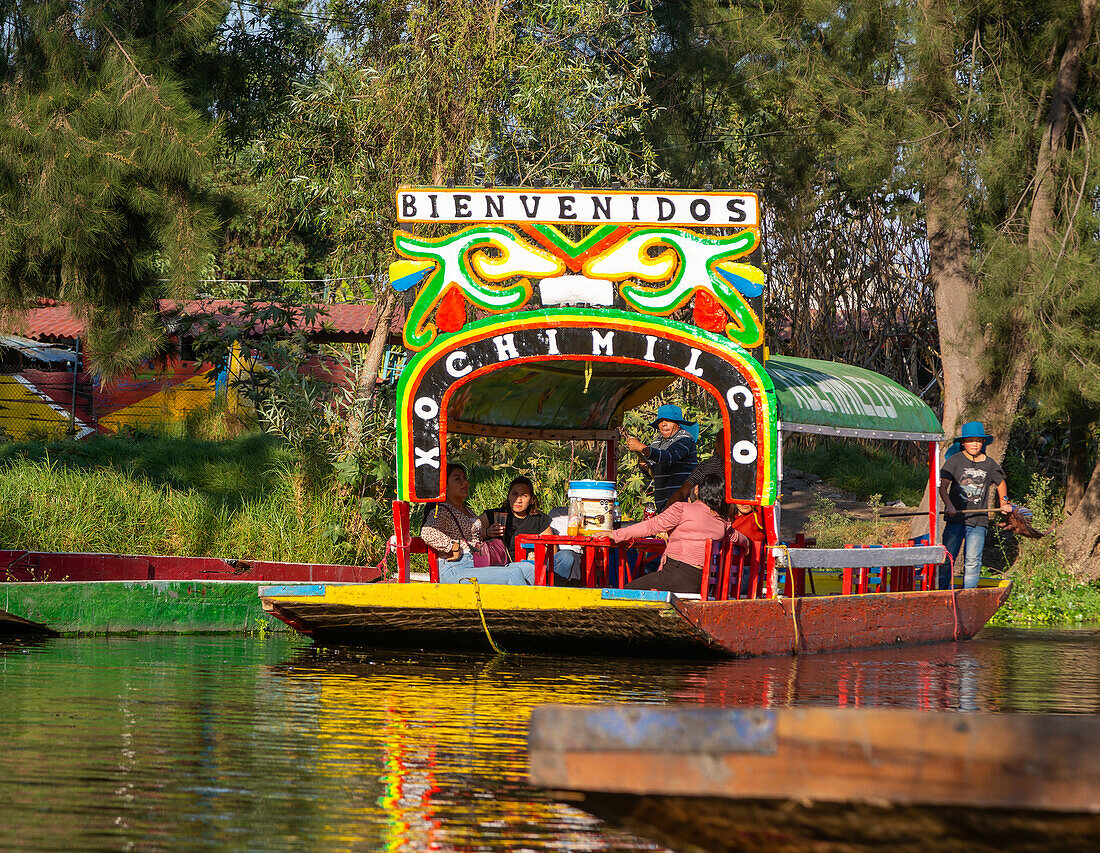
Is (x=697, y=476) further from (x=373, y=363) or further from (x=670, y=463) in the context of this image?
(x=373, y=363)

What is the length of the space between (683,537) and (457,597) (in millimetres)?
1752

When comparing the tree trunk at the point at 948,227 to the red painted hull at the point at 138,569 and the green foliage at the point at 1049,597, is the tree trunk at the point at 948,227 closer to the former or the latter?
the green foliage at the point at 1049,597

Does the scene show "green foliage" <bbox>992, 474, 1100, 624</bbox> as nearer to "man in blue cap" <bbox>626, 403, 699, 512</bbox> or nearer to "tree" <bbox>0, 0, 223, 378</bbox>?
"man in blue cap" <bbox>626, 403, 699, 512</bbox>

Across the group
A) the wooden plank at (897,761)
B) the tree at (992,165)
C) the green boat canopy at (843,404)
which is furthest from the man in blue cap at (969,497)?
the wooden plank at (897,761)

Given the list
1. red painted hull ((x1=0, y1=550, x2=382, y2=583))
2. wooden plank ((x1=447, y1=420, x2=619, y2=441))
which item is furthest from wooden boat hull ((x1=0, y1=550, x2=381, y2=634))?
wooden plank ((x1=447, y1=420, x2=619, y2=441))

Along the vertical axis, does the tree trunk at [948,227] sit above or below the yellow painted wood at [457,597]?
above

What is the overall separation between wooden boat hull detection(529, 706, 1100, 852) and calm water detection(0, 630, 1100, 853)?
1.40 ft

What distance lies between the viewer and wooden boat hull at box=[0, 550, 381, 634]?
11.6 m

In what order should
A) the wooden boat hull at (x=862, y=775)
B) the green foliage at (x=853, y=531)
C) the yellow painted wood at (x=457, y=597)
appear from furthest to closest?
the green foliage at (x=853, y=531) < the yellow painted wood at (x=457, y=597) < the wooden boat hull at (x=862, y=775)

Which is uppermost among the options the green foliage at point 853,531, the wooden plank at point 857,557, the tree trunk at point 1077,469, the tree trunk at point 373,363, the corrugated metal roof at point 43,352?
the corrugated metal roof at point 43,352

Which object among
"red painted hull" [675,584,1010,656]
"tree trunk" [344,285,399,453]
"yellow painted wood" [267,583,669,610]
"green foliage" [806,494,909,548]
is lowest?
"red painted hull" [675,584,1010,656]

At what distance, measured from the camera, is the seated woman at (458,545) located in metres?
11.0

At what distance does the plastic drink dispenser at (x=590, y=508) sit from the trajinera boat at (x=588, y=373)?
0.60 ft

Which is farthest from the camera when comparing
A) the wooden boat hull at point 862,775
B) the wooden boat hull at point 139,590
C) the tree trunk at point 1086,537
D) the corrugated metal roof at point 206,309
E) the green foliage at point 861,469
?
the corrugated metal roof at point 206,309
